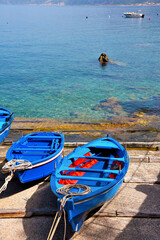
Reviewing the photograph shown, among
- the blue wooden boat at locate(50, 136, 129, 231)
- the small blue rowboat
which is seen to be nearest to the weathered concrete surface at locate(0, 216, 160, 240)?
the blue wooden boat at locate(50, 136, 129, 231)

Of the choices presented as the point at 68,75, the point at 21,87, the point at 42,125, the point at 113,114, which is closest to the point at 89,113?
the point at 113,114

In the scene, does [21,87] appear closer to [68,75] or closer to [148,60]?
[68,75]

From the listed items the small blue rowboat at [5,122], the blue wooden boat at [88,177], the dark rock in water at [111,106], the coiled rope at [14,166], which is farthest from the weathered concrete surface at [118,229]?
the dark rock in water at [111,106]

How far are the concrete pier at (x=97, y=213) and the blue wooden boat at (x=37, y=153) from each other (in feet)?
2.62

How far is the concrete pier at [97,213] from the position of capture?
884 centimetres

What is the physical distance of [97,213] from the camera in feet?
31.7

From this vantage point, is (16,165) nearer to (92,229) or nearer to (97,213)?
(97,213)

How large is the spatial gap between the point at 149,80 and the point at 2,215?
31.2 meters

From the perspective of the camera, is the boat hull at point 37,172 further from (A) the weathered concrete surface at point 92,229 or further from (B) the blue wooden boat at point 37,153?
(A) the weathered concrete surface at point 92,229

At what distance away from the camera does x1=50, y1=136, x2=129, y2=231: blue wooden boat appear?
27.7 ft

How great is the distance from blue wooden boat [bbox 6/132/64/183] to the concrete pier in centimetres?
80

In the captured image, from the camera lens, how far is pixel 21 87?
35125 millimetres

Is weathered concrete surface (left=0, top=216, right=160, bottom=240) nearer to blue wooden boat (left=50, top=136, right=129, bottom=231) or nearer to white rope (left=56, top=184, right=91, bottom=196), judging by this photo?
blue wooden boat (left=50, top=136, right=129, bottom=231)

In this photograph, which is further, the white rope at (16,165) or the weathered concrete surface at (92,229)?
the white rope at (16,165)
